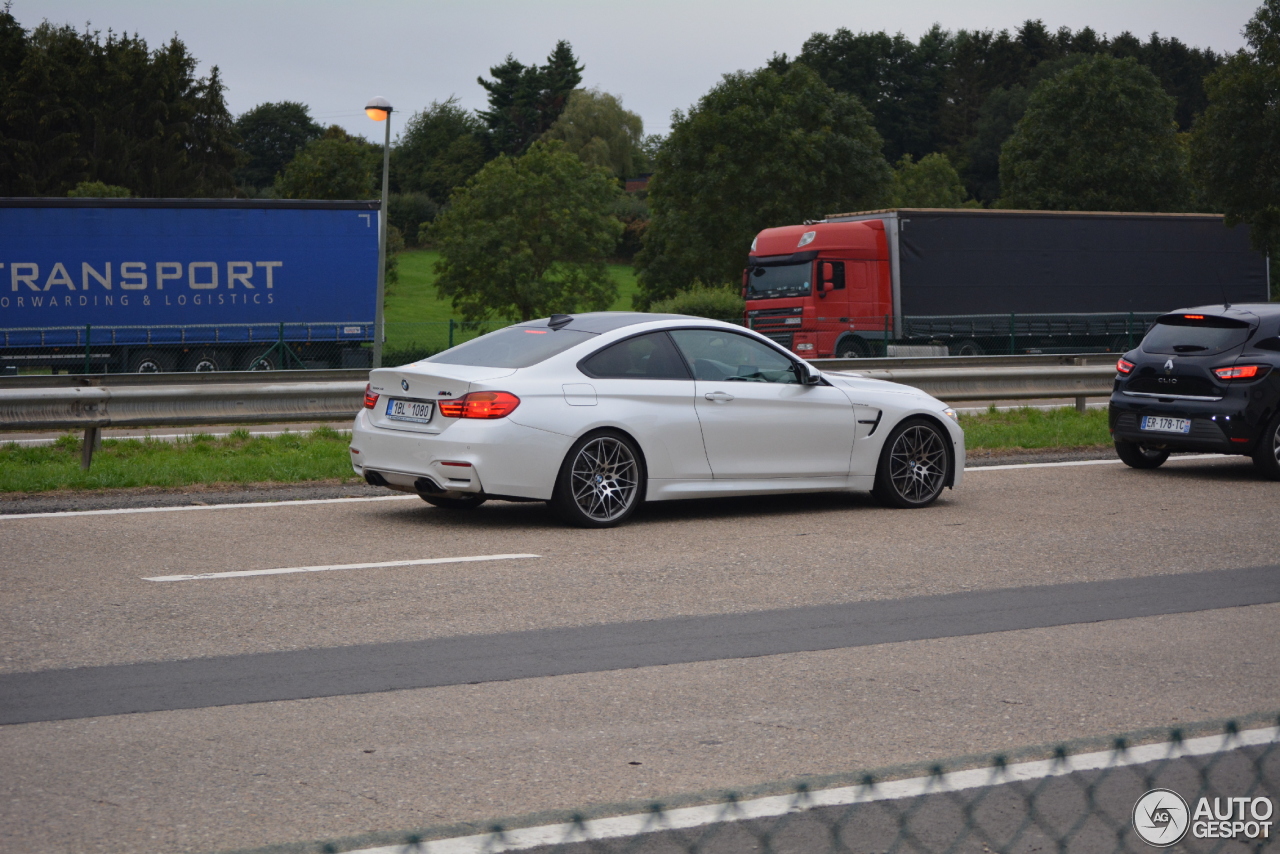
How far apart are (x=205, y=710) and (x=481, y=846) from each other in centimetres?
176

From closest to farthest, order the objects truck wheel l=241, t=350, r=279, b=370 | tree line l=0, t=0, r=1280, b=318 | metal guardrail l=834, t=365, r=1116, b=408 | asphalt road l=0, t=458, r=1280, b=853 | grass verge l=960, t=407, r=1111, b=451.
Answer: asphalt road l=0, t=458, r=1280, b=853 < grass verge l=960, t=407, r=1111, b=451 < metal guardrail l=834, t=365, r=1116, b=408 < truck wheel l=241, t=350, r=279, b=370 < tree line l=0, t=0, r=1280, b=318

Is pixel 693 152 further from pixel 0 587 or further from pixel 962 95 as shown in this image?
pixel 962 95

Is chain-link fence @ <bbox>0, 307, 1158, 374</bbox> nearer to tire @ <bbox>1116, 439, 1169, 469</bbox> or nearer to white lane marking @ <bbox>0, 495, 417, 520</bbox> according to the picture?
tire @ <bbox>1116, 439, 1169, 469</bbox>

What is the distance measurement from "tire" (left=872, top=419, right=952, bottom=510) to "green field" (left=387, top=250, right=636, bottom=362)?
21.1 metres

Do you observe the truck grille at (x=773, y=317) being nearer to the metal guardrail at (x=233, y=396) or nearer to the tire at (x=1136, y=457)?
the metal guardrail at (x=233, y=396)

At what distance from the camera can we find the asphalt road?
411 centimetres

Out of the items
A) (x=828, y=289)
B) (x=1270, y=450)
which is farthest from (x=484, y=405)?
Result: (x=828, y=289)

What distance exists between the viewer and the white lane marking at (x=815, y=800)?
357 cm

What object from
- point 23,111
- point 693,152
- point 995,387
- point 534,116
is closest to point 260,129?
point 534,116

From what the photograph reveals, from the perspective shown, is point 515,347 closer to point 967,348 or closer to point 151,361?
point 151,361

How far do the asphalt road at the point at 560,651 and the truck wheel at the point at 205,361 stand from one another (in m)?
20.7

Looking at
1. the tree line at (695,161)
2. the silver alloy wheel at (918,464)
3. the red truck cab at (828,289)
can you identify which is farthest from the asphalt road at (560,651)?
the tree line at (695,161)

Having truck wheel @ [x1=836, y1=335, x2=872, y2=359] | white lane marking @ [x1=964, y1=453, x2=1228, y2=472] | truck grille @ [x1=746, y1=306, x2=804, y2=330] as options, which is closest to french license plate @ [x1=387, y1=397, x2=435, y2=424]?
white lane marking @ [x1=964, y1=453, x2=1228, y2=472]

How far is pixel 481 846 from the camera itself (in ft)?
11.5
